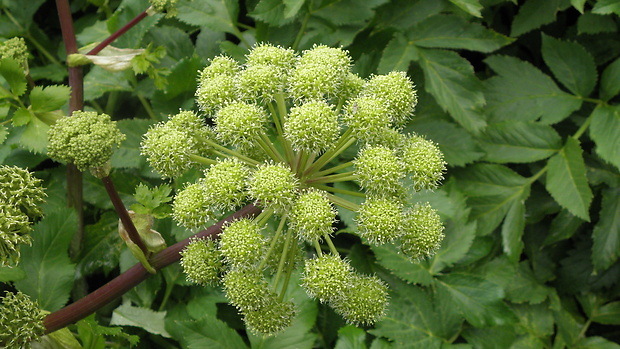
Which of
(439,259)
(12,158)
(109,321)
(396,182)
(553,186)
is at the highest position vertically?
(396,182)

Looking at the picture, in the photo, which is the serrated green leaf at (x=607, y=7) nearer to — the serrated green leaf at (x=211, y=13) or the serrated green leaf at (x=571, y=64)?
the serrated green leaf at (x=571, y=64)

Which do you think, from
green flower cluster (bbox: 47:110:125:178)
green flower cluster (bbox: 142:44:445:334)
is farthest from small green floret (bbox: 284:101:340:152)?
green flower cluster (bbox: 47:110:125:178)

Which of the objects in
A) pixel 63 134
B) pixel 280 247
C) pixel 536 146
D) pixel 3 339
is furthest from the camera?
pixel 536 146

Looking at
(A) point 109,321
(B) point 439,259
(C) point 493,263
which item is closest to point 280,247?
(B) point 439,259

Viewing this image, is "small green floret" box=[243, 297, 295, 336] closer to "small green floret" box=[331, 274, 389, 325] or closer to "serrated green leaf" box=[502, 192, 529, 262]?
"small green floret" box=[331, 274, 389, 325]

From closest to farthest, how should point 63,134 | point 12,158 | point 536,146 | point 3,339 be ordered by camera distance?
point 63,134
point 3,339
point 12,158
point 536,146

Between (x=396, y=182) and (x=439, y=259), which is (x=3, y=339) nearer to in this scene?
(x=396, y=182)

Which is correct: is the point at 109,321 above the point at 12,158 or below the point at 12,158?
below
